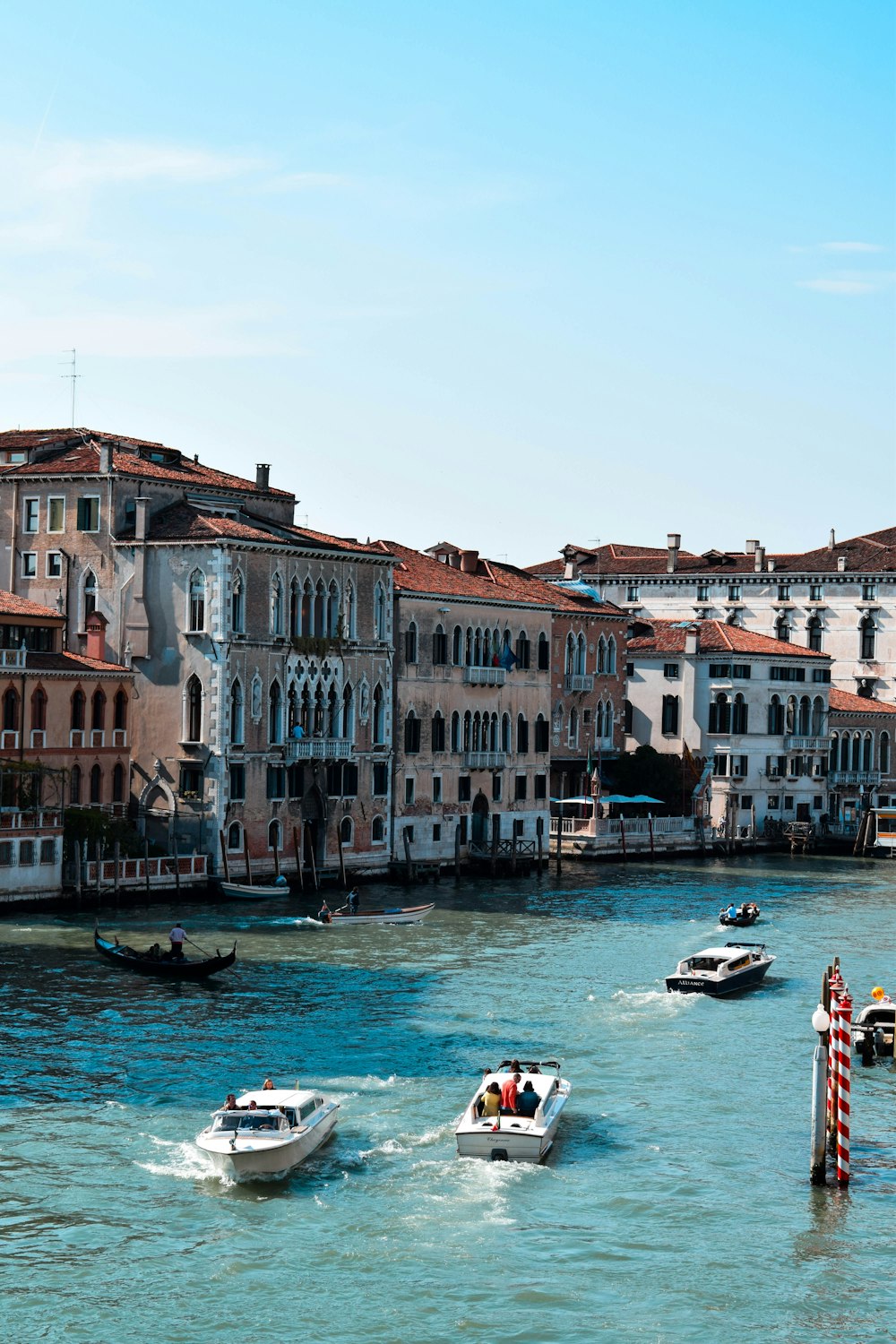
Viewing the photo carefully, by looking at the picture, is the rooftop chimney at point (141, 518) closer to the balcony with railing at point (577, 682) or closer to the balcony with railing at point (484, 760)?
the balcony with railing at point (484, 760)

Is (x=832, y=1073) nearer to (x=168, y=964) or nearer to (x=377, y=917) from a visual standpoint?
(x=168, y=964)

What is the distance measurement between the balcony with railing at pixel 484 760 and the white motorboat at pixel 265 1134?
41.7 meters

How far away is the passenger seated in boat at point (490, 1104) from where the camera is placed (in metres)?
27.9

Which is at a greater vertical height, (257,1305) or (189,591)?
(189,591)

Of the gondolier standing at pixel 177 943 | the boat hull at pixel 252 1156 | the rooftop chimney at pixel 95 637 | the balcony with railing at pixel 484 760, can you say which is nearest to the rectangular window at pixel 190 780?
the rooftop chimney at pixel 95 637

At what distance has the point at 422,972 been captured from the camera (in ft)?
144

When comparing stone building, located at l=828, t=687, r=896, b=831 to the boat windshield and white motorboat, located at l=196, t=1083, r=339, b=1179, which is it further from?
the boat windshield

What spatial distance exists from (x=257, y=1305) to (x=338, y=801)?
41.1m

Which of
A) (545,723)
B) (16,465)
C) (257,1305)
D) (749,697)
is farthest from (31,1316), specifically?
(749,697)

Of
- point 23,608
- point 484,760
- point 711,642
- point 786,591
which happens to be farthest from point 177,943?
point 786,591

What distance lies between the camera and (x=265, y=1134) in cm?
2650

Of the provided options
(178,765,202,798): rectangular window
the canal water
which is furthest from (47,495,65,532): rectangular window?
the canal water

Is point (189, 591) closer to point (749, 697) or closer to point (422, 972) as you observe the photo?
point (422, 972)

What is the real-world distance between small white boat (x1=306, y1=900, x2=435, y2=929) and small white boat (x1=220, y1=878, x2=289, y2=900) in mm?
3738
